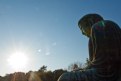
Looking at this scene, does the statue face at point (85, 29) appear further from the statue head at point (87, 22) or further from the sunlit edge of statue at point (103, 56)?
the sunlit edge of statue at point (103, 56)

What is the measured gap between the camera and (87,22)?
21.9 ft

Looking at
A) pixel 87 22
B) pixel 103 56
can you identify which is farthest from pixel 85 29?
pixel 103 56

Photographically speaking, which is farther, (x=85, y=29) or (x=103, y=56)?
(x=85, y=29)

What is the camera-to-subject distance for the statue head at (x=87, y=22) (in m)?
6.58

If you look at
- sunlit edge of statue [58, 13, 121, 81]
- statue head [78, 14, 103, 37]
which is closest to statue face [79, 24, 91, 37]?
statue head [78, 14, 103, 37]

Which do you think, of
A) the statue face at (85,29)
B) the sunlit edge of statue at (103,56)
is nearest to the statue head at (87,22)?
the statue face at (85,29)

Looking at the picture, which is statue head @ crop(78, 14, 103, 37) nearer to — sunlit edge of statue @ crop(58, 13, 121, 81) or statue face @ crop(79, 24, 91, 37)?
statue face @ crop(79, 24, 91, 37)

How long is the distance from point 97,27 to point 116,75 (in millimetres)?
1020

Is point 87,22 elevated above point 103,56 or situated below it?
above

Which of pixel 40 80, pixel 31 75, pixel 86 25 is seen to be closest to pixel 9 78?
pixel 31 75

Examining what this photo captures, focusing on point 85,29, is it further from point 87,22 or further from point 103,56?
point 103,56

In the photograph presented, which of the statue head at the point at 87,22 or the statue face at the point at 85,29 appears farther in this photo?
the statue face at the point at 85,29

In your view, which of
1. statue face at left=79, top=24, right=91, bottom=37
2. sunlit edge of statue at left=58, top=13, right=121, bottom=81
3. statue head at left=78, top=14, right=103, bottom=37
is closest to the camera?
sunlit edge of statue at left=58, top=13, right=121, bottom=81

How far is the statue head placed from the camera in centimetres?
658
